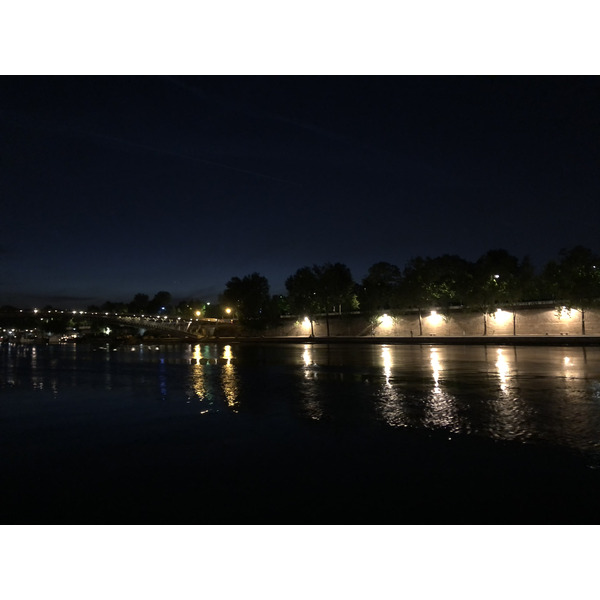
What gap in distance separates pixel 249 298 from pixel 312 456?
72.1 m

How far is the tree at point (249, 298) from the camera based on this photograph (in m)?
76.2

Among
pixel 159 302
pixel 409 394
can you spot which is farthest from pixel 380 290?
pixel 159 302

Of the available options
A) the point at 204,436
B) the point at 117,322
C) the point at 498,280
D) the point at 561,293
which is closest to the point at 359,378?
the point at 204,436

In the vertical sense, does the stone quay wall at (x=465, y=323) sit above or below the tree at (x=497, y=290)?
below

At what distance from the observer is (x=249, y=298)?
78.2m

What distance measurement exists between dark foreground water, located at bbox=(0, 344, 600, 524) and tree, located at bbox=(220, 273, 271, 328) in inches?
2473

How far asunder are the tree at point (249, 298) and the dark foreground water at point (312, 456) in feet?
206

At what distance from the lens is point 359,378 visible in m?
16.2

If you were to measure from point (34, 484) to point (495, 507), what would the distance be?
5.18 m

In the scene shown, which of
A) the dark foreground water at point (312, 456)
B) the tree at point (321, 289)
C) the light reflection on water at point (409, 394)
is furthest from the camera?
the tree at point (321, 289)

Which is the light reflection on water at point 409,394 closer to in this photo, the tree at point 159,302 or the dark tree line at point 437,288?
the dark tree line at point 437,288

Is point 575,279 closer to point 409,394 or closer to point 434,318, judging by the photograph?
point 434,318

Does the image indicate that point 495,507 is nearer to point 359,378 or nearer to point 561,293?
point 359,378

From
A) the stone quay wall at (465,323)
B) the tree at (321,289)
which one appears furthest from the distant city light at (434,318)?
the tree at (321,289)
